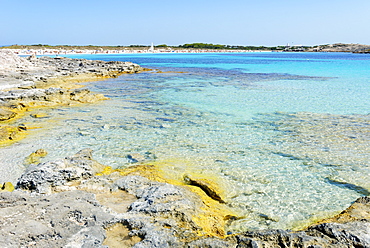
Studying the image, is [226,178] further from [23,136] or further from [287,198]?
[23,136]

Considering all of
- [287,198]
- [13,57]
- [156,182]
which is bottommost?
[287,198]

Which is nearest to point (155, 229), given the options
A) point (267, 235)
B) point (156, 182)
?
point (267, 235)

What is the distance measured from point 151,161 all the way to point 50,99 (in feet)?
35.1

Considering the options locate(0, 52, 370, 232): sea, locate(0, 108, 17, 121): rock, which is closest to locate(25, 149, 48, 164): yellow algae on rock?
locate(0, 52, 370, 232): sea

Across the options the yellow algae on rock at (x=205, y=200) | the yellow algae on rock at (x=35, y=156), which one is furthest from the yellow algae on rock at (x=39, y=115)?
the yellow algae on rock at (x=205, y=200)

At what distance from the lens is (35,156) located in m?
7.95

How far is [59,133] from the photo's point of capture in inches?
400

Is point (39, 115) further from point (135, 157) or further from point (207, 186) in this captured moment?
point (207, 186)

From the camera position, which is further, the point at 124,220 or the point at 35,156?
the point at 35,156

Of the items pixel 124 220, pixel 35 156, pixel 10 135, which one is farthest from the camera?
pixel 10 135

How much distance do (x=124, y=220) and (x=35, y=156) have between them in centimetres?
513

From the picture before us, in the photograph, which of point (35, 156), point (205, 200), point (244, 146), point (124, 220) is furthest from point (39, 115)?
point (124, 220)

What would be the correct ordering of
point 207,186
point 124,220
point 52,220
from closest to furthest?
point 52,220 → point 124,220 → point 207,186

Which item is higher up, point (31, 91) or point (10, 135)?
point (31, 91)
